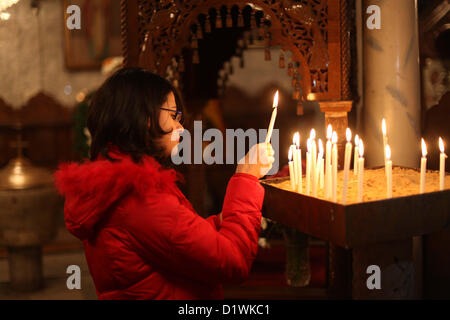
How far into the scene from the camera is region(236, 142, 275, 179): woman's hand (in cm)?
162

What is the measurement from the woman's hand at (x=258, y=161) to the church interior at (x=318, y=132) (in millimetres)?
158

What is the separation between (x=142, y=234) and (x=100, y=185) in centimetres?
18

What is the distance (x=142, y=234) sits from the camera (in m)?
1.39

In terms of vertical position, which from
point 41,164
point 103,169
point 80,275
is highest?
point 103,169

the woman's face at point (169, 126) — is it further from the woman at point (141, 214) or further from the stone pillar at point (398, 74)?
→ the stone pillar at point (398, 74)

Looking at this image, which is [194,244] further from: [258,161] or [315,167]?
[315,167]

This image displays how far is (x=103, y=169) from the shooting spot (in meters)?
1.41

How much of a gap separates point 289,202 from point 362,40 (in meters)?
1.48

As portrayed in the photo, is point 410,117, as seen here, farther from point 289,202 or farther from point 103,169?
point 103,169

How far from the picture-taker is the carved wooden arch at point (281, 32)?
243cm

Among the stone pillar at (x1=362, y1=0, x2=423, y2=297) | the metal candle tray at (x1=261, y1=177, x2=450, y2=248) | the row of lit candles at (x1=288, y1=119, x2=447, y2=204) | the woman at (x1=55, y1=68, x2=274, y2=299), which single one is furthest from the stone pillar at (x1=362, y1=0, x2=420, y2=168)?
the woman at (x1=55, y1=68, x2=274, y2=299)

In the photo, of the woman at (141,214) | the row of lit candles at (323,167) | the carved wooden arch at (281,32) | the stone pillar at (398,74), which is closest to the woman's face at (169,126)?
the woman at (141,214)

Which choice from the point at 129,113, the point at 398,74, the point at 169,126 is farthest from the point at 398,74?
the point at 129,113

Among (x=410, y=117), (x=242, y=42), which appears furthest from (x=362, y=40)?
(x=242, y=42)
